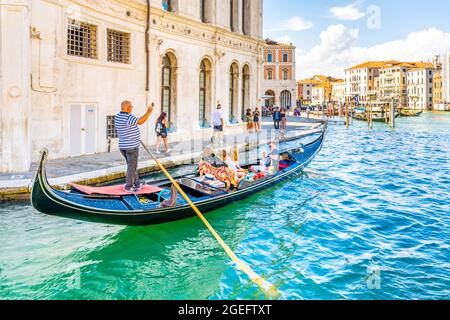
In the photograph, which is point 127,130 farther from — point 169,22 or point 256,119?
point 256,119

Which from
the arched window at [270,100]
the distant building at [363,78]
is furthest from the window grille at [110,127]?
the distant building at [363,78]

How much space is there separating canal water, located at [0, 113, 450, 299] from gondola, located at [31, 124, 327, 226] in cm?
31

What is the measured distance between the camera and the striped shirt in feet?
20.5

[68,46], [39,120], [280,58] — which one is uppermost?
[280,58]

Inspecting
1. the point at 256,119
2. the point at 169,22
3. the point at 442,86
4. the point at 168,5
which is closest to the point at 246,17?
the point at 256,119

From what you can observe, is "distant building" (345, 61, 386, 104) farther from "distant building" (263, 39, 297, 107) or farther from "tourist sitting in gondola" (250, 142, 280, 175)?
"tourist sitting in gondola" (250, 142, 280, 175)

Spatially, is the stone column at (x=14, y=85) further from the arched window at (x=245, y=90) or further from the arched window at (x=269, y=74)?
the arched window at (x=269, y=74)

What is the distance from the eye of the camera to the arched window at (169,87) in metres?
15.1

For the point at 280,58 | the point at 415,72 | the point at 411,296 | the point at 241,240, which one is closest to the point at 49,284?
the point at 241,240

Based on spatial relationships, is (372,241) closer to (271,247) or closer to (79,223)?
(271,247)

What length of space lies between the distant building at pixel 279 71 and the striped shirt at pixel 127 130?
43.4m

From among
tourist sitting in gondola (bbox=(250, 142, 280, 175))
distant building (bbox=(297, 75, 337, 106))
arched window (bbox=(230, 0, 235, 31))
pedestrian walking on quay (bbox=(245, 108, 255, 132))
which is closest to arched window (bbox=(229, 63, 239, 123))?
pedestrian walking on quay (bbox=(245, 108, 255, 132))

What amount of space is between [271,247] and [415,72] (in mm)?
92832

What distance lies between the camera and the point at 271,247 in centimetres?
602
